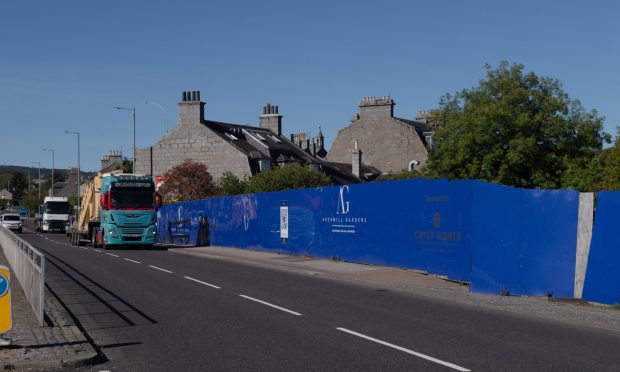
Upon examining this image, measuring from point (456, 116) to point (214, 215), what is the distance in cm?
1430

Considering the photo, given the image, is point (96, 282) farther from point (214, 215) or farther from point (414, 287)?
point (214, 215)

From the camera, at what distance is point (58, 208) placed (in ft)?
225

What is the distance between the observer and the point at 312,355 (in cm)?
980

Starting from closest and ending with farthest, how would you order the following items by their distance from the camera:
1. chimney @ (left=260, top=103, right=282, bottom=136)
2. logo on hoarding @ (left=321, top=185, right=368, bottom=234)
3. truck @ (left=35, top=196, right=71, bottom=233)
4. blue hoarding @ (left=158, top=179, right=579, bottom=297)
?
blue hoarding @ (left=158, top=179, right=579, bottom=297) < logo on hoarding @ (left=321, top=185, right=368, bottom=234) < truck @ (left=35, top=196, right=71, bottom=233) < chimney @ (left=260, top=103, right=282, bottom=136)

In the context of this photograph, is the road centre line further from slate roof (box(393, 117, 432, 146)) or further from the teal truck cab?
slate roof (box(393, 117, 432, 146))

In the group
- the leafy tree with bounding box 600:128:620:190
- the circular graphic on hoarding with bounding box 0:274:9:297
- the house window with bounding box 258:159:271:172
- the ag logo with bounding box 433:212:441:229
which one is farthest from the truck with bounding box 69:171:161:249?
the circular graphic on hoarding with bounding box 0:274:9:297

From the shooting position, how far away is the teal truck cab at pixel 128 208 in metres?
37.4

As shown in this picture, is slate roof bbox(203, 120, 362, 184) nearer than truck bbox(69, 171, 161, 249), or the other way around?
truck bbox(69, 171, 161, 249)

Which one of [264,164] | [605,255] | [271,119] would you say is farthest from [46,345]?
[271,119]

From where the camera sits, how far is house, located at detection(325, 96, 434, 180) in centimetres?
7144

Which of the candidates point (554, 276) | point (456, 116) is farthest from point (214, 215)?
point (554, 276)

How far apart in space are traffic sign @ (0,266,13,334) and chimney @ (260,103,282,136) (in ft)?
217

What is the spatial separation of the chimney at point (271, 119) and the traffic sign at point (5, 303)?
66.2 metres

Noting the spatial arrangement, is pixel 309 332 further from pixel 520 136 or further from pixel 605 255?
pixel 520 136
